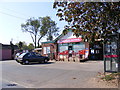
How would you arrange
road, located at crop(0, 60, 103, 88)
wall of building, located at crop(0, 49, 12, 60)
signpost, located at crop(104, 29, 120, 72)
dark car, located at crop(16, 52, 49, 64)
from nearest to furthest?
road, located at crop(0, 60, 103, 88)
signpost, located at crop(104, 29, 120, 72)
dark car, located at crop(16, 52, 49, 64)
wall of building, located at crop(0, 49, 12, 60)

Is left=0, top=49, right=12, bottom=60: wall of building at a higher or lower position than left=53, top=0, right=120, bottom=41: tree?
lower

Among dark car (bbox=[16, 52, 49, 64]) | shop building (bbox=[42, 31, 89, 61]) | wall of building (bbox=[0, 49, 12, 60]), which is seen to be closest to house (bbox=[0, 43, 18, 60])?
wall of building (bbox=[0, 49, 12, 60])

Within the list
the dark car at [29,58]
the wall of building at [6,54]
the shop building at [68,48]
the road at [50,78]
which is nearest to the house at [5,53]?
the wall of building at [6,54]

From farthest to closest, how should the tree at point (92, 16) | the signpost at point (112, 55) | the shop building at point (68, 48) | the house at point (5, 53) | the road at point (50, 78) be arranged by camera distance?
1. the house at point (5, 53)
2. the shop building at point (68, 48)
3. the signpost at point (112, 55)
4. the road at point (50, 78)
5. the tree at point (92, 16)

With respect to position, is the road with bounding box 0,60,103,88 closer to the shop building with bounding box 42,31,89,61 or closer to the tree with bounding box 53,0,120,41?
the tree with bounding box 53,0,120,41

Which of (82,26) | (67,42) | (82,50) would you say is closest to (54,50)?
(67,42)

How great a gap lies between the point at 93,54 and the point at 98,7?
16504 mm

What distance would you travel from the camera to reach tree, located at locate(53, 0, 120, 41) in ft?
22.1

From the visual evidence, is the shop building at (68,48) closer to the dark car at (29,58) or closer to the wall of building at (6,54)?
the dark car at (29,58)

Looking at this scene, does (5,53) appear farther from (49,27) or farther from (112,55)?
(112,55)

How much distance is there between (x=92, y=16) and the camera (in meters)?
7.15

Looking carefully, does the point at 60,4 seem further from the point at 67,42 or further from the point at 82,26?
the point at 67,42

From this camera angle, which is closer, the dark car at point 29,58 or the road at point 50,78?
the road at point 50,78

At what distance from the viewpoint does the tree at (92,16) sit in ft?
22.1
